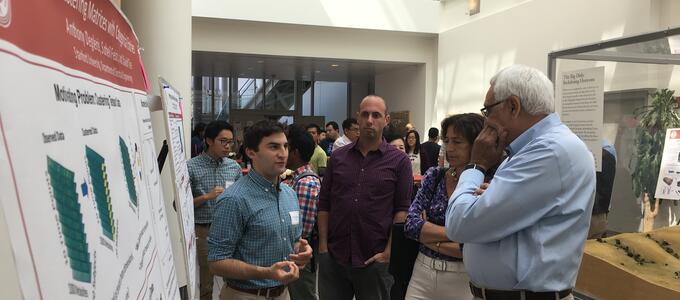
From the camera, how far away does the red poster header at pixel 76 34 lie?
57 cm

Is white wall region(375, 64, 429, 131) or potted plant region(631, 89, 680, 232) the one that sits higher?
white wall region(375, 64, 429, 131)

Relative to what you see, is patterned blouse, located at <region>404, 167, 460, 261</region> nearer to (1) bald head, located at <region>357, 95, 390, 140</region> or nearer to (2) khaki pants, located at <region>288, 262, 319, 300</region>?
(1) bald head, located at <region>357, 95, 390, 140</region>

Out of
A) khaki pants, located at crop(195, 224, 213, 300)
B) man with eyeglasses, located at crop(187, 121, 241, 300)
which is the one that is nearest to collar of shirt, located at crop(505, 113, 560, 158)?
man with eyeglasses, located at crop(187, 121, 241, 300)

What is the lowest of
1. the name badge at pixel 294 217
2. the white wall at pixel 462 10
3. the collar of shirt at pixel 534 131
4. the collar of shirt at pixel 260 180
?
the name badge at pixel 294 217

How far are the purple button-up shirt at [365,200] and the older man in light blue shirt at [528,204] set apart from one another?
1.24 meters

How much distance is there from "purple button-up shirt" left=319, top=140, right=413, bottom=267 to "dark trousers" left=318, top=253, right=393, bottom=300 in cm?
6

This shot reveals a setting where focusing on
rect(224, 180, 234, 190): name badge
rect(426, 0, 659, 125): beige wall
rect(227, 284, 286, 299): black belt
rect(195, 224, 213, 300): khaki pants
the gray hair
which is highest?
rect(426, 0, 659, 125): beige wall

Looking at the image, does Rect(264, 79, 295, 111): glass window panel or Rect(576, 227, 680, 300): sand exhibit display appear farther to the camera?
Rect(264, 79, 295, 111): glass window panel

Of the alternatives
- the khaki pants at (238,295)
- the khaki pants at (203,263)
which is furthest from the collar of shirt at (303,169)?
the khaki pants at (238,295)

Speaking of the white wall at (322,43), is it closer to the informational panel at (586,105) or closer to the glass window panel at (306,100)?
the glass window panel at (306,100)

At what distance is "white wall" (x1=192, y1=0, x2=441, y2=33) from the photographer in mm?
11266

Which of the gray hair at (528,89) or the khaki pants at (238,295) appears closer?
the gray hair at (528,89)

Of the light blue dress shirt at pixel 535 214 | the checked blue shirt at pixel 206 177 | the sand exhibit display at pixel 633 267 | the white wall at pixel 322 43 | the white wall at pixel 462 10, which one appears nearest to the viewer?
the light blue dress shirt at pixel 535 214

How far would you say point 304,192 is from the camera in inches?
137
